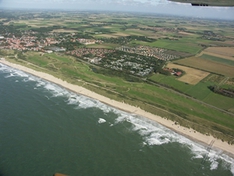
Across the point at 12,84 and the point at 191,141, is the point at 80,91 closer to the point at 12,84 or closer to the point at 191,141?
the point at 12,84

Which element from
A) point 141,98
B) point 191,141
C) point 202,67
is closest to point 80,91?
point 141,98

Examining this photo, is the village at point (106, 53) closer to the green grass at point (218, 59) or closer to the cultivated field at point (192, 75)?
the cultivated field at point (192, 75)

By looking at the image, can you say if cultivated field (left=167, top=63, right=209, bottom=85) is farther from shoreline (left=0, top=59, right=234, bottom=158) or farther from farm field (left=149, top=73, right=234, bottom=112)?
shoreline (left=0, top=59, right=234, bottom=158)

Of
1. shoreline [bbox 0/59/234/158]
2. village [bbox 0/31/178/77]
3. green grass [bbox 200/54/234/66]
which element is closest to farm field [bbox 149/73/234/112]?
village [bbox 0/31/178/77]

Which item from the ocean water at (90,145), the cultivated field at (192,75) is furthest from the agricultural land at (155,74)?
the ocean water at (90,145)

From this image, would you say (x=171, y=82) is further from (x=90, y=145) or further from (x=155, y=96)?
(x=90, y=145)

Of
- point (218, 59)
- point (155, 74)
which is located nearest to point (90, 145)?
point (155, 74)
